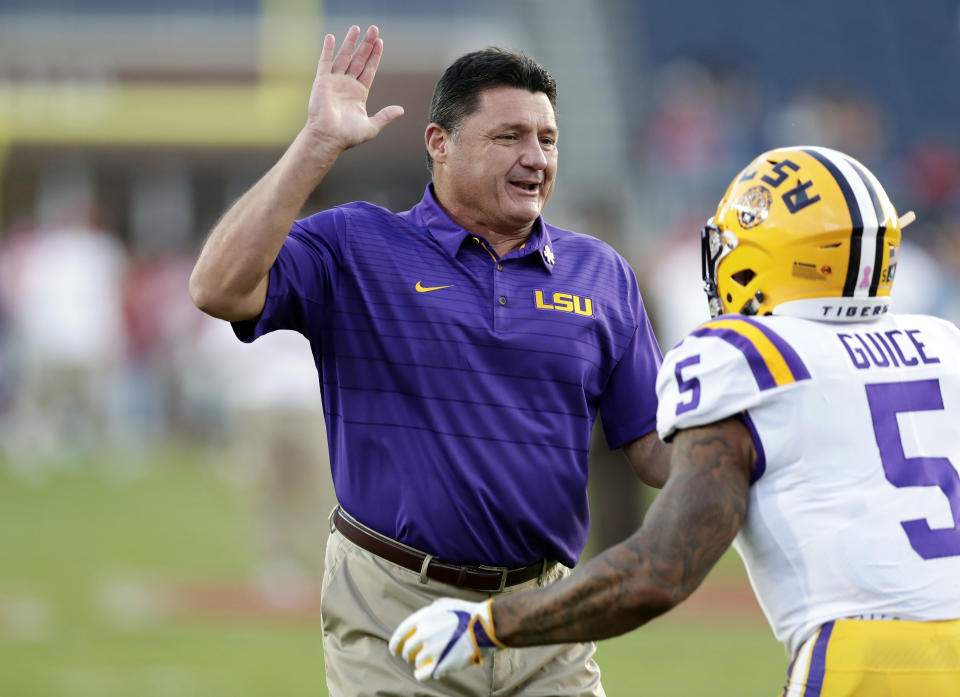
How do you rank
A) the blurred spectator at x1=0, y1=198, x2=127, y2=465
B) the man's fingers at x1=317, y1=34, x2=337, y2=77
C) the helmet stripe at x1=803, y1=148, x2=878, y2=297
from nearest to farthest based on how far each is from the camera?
1. the helmet stripe at x1=803, y1=148, x2=878, y2=297
2. the man's fingers at x1=317, y1=34, x2=337, y2=77
3. the blurred spectator at x1=0, y1=198, x2=127, y2=465

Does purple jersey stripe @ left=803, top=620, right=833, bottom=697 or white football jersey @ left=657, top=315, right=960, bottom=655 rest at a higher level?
white football jersey @ left=657, top=315, right=960, bottom=655

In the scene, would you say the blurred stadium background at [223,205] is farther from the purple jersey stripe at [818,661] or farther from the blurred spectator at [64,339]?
the purple jersey stripe at [818,661]

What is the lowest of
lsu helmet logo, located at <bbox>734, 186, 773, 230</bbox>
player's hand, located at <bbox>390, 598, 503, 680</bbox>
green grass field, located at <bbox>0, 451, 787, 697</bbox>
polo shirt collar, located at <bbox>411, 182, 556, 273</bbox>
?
green grass field, located at <bbox>0, 451, 787, 697</bbox>

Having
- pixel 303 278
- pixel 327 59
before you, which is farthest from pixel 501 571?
pixel 327 59

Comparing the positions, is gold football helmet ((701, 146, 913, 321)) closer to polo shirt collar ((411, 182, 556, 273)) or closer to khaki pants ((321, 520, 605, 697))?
polo shirt collar ((411, 182, 556, 273))

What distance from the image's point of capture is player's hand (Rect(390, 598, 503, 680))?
9.22 ft

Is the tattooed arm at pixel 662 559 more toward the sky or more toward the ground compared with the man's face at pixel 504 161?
more toward the ground

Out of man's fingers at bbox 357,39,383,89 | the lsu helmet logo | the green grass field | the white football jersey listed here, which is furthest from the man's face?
the green grass field

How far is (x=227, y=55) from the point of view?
22.3 m

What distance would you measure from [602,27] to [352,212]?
66.4 feet

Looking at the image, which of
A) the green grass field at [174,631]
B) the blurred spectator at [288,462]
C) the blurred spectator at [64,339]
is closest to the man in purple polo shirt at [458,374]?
the green grass field at [174,631]

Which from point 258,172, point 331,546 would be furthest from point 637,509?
point 258,172

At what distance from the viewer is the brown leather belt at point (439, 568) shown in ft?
11.4

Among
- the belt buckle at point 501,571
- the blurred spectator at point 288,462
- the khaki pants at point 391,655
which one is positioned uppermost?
the belt buckle at point 501,571
